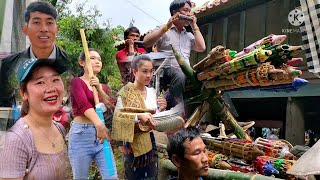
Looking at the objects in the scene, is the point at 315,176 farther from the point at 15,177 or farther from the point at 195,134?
the point at 15,177

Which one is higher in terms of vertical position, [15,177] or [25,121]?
[25,121]

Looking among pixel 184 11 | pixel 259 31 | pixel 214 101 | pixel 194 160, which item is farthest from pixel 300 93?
pixel 194 160

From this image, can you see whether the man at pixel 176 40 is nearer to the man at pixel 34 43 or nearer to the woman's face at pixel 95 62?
the woman's face at pixel 95 62

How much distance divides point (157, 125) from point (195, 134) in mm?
214

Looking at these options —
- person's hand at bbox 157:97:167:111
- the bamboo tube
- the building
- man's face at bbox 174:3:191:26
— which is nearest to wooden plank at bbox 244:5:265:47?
the building

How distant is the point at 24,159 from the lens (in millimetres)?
1309

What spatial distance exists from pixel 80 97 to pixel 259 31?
324 cm

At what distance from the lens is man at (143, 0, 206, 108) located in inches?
81.0

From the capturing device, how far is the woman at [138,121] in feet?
6.01

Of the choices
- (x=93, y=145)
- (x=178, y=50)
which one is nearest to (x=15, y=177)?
(x=93, y=145)

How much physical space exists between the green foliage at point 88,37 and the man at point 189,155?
1.28 feet

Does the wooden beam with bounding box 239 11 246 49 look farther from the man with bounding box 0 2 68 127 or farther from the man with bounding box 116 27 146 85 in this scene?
the man with bounding box 0 2 68 127

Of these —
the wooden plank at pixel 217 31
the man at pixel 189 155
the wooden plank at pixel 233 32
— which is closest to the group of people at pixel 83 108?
the man at pixel 189 155

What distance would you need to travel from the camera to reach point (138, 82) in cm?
189
